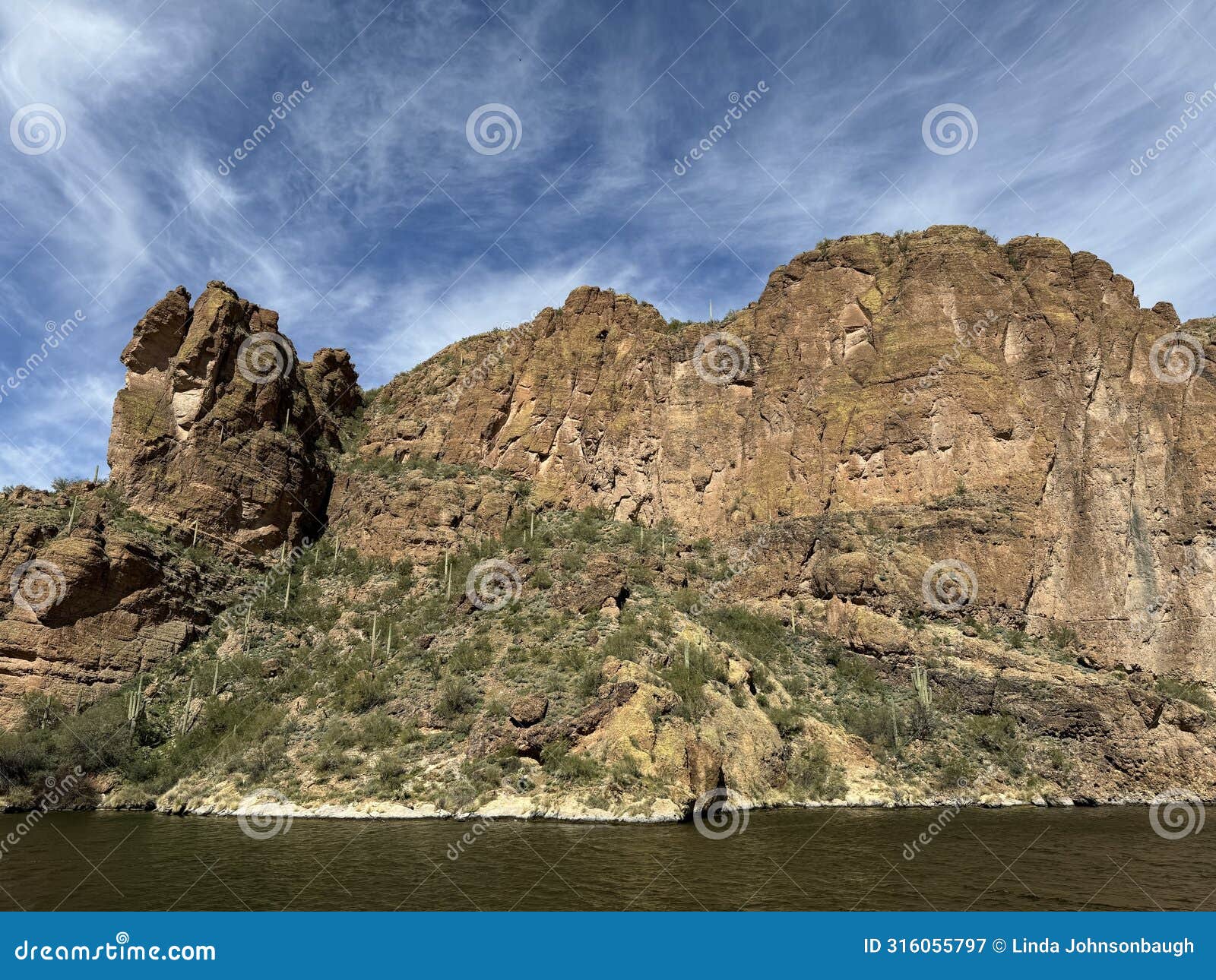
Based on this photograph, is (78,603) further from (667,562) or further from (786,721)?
(786,721)

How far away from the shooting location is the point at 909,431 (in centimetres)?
4841

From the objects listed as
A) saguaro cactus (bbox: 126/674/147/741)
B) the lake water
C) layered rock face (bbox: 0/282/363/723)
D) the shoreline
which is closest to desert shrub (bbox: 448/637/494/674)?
the shoreline

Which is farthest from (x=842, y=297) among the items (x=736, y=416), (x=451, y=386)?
(x=451, y=386)

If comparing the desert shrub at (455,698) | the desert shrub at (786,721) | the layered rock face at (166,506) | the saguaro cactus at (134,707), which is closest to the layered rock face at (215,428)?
the layered rock face at (166,506)

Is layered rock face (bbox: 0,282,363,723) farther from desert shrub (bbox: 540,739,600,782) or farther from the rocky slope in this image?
desert shrub (bbox: 540,739,600,782)

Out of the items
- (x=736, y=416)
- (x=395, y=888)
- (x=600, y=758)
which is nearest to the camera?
(x=395, y=888)

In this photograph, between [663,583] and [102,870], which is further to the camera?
[663,583]

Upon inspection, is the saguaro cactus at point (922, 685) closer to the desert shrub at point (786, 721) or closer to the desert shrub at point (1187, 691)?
the desert shrub at point (786, 721)

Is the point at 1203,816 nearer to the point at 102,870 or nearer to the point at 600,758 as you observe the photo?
the point at 600,758

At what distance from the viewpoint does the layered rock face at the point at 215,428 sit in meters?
49.4

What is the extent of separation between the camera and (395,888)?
16250 millimetres

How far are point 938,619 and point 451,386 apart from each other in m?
44.5

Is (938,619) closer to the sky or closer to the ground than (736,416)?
closer to the ground

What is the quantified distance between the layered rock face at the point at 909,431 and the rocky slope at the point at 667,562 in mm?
223
